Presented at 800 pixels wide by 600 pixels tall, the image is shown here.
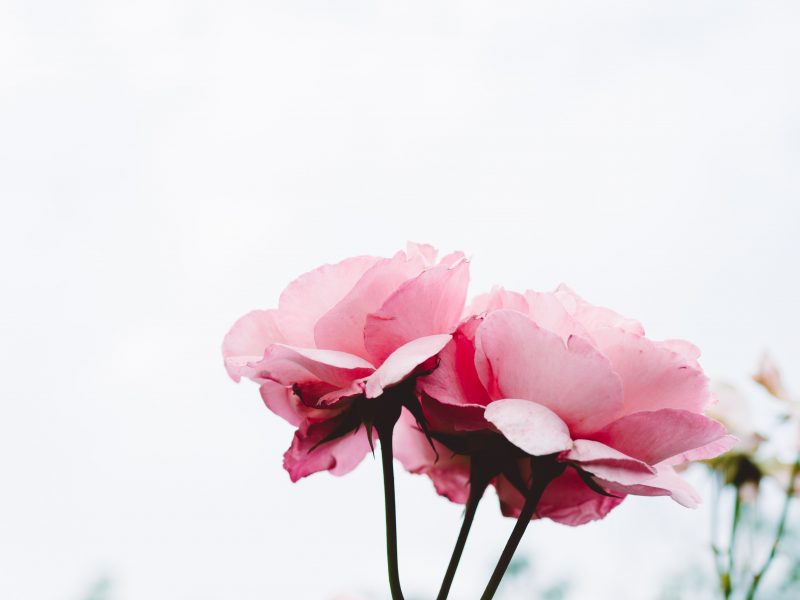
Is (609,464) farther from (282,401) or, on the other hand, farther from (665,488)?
(282,401)

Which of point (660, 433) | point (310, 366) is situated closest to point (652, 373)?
point (660, 433)

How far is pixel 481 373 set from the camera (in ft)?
0.92

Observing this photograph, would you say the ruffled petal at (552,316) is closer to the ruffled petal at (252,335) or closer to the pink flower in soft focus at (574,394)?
the pink flower in soft focus at (574,394)

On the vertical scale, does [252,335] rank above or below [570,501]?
above

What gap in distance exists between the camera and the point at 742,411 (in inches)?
28.7

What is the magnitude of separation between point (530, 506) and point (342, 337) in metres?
0.09

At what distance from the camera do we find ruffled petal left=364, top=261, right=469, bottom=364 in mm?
280

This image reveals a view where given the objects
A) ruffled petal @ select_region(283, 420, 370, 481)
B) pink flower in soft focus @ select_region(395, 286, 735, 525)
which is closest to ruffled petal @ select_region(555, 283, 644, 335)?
pink flower in soft focus @ select_region(395, 286, 735, 525)

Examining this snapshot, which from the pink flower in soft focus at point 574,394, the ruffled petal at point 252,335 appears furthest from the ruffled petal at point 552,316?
the ruffled petal at point 252,335

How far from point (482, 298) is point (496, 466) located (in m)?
0.07

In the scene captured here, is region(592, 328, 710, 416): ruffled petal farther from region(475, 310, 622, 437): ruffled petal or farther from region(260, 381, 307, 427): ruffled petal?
region(260, 381, 307, 427): ruffled petal

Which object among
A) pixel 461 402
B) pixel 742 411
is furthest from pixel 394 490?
pixel 742 411

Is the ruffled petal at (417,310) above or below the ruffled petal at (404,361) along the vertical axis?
above

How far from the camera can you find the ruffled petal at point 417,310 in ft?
0.92
